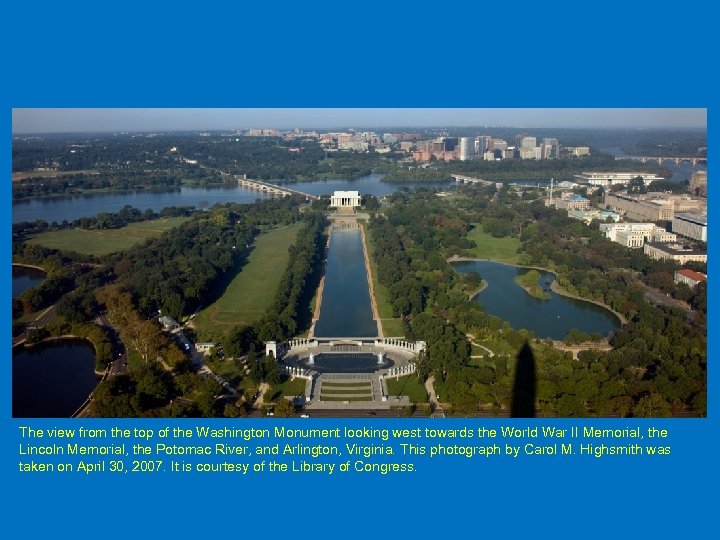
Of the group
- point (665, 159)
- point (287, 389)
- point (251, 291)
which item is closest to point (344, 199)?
point (251, 291)

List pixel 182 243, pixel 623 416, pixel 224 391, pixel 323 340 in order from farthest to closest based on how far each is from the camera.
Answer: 1. pixel 182 243
2. pixel 323 340
3. pixel 224 391
4. pixel 623 416

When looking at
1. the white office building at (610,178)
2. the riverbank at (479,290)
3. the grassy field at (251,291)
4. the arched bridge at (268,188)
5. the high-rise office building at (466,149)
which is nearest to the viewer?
the grassy field at (251,291)

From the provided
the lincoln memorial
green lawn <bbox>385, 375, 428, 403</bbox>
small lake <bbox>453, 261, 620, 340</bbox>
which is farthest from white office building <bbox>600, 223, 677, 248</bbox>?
green lawn <bbox>385, 375, 428, 403</bbox>

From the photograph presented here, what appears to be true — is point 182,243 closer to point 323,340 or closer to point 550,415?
point 323,340

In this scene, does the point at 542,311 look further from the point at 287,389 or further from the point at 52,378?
the point at 52,378

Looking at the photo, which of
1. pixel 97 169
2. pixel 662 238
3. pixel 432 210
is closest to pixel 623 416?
pixel 662 238

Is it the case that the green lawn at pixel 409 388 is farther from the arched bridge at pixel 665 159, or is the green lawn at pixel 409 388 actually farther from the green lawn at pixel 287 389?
the arched bridge at pixel 665 159

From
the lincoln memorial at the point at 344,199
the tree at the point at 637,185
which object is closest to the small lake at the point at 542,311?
the lincoln memorial at the point at 344,199
